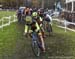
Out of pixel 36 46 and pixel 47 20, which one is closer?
pixel 36 46

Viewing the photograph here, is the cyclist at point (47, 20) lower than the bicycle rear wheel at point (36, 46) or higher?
lower

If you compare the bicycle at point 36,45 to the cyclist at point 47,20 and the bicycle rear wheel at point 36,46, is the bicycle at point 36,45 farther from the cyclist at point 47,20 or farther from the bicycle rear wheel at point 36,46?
the cyclist at point 47,20

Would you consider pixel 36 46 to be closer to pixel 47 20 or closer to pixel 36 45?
pixel 36 45

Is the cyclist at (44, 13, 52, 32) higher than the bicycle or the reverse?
the reverse

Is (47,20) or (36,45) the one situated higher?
(36,45)

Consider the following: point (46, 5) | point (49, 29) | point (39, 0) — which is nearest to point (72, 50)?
point (49, 29)

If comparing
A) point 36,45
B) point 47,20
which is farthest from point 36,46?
point 47,20

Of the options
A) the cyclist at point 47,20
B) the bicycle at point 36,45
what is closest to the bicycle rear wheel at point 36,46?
the bicycle at point 36,45

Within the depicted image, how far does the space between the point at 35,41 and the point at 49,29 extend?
934 cm

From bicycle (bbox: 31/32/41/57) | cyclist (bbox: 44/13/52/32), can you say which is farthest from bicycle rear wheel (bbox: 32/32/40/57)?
cyclist (bbox: 44/13/52/32)

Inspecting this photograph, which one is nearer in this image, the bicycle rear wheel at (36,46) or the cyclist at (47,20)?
the bicycle rear wheel at (36,46)

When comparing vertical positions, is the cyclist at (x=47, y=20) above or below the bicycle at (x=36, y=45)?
below

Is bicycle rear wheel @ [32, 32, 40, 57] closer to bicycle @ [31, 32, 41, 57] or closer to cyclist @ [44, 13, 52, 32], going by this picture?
bicycle @ [31, 32, 41, 57]

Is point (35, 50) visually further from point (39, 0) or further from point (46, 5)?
point (39, 0)
